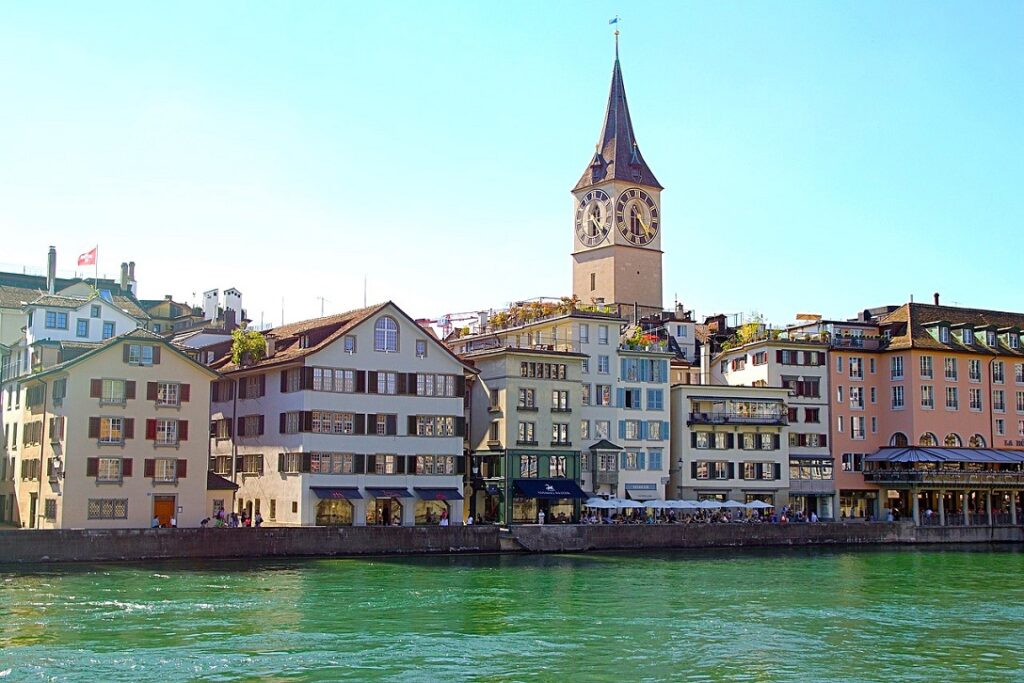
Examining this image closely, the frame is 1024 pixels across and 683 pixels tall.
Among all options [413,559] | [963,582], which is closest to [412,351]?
[413,559]

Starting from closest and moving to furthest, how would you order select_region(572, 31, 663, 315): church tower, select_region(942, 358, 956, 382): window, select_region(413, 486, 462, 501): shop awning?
select_region(413, 486, 462, 501): shop awning < select_region(942, 358, 956, 382): window < select_region(572, 31, 663, 315): church tower

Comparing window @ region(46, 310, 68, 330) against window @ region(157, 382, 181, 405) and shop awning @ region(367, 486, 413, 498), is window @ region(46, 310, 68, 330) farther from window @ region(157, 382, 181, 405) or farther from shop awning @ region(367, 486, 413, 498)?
shop awning @ region(367, 486, 413, 498)

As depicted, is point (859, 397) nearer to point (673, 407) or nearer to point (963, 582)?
point (673, 407)

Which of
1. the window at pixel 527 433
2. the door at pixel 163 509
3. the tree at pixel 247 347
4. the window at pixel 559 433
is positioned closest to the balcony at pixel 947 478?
the window at pixel 559 433

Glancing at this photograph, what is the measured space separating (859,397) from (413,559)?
49.5 m

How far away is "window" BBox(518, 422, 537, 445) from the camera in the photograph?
8769cm

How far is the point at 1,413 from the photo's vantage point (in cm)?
8444

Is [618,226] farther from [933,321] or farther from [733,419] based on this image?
[733,419]

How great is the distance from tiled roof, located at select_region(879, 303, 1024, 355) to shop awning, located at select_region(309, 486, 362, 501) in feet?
165

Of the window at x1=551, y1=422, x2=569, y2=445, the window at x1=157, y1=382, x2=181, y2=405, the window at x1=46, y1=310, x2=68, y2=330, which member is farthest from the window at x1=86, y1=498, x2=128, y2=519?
the window at x1=551, y1=422, x2=569, y2=445

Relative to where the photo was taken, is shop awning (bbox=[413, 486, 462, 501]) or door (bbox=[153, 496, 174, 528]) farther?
shop awning (bbox=[413, 486, 462, 501])

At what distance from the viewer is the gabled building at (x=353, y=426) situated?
7850 cm

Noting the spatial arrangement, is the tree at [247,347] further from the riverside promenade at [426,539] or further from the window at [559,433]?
the window at [559,433]

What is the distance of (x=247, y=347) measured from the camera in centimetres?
8506
